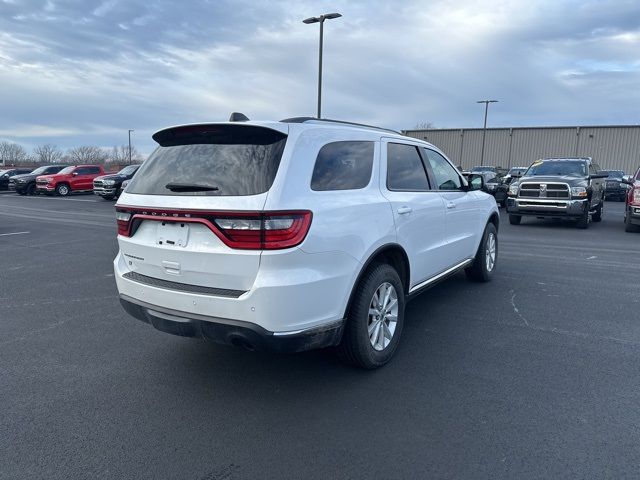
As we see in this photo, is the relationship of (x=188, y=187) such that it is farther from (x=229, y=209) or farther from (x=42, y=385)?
(x=42, y=385)

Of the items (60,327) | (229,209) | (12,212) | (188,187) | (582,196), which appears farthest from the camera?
(12,212)

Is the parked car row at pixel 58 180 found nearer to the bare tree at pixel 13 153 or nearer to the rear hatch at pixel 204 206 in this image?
the rear hatch at pixel 204 206

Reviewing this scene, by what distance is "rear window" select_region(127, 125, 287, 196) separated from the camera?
3.10 meters

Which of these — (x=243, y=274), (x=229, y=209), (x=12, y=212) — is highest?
(x=229, y=209)

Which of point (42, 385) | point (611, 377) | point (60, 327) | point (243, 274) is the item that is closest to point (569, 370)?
point (611, 377)

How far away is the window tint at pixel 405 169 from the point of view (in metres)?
4.21

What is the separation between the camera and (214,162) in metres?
3.29

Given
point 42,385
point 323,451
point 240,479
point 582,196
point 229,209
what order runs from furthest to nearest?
point 582,196, point 42,385, point 229,209, point 323,451, point 240,479

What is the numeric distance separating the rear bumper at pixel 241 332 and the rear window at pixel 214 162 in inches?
32.5

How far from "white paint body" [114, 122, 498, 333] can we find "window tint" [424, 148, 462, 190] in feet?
4.39

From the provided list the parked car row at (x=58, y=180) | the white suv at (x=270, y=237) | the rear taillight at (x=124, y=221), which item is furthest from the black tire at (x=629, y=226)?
the parked car row at (x=58, y=180)

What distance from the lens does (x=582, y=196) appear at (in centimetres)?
1313

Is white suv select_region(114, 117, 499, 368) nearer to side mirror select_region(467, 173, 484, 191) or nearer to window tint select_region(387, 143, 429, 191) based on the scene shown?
window tint select_region(387, 143, 429, 191)

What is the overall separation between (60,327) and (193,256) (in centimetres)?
259
